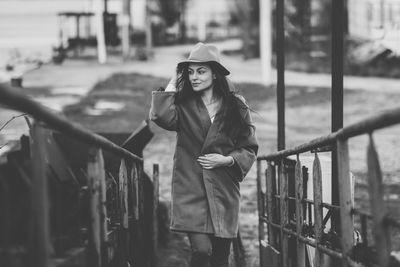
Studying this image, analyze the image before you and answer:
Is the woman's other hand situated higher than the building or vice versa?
the building

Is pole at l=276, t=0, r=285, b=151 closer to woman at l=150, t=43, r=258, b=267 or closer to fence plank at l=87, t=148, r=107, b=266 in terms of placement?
woman at l=150, t=43, r=258, b=267

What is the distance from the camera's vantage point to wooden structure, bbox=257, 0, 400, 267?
337 centimetres

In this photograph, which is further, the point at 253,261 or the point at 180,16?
the point at 180,16

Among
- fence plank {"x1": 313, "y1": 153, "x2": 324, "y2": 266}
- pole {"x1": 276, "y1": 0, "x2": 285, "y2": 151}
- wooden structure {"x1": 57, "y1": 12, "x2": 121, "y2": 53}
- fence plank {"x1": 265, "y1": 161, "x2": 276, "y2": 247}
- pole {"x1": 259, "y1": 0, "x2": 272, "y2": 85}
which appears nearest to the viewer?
fence plank {"x1": 313, "y1": 153, "x2": 324, "y2": 266}

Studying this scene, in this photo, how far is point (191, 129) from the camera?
4738 millimetres

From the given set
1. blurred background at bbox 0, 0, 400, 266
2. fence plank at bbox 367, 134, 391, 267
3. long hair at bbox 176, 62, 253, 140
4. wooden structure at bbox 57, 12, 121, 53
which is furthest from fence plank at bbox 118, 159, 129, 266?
wooden structure at bbox 57, 12, 121, 53

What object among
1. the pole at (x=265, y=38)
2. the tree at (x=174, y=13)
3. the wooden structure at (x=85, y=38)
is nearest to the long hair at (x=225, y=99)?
the pole at (x=265, y=38)

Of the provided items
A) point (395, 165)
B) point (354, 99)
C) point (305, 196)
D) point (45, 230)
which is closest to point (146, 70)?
point (354, 99)

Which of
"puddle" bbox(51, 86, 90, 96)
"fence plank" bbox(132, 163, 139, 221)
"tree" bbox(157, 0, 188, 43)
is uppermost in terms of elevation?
"tree" bbox(157, 0, 188, 43)

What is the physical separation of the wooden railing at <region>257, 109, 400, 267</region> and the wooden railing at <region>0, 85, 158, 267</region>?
36.7 inches

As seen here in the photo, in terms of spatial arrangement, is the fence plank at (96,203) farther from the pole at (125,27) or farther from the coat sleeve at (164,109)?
the pole at (125,27)

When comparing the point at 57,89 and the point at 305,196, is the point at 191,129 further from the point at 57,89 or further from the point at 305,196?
the point at 57,89

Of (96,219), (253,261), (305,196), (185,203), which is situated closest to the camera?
(96,219)

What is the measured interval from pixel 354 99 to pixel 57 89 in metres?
6.01
